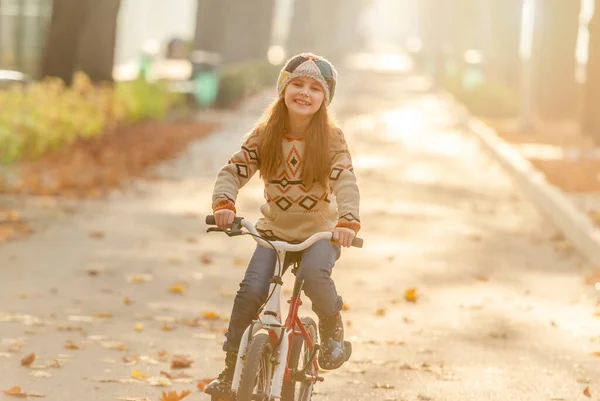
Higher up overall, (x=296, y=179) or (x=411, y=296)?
(x=296, y=179)

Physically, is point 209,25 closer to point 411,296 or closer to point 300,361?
point 411,296

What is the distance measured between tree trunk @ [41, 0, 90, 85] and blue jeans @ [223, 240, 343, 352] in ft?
54.6

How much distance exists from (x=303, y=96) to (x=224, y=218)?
0.68 m

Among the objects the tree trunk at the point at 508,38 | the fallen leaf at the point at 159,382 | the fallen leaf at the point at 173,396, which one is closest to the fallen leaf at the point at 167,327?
the fallen leaf at the point at 159,382

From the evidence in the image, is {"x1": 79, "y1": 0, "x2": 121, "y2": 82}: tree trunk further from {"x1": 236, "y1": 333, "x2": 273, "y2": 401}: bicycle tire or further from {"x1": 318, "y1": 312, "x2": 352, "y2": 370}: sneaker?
{"x1": 236, "y1": 333, "x2": 273, "y2": 401}: bicycle tire

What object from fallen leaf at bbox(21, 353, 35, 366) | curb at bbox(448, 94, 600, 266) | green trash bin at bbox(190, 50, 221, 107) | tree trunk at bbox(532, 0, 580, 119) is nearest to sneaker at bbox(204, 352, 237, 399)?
fallen leaf at bbox(21, 353, 35, 366)

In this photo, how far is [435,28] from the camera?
325 feet

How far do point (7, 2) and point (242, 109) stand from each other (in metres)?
9.31

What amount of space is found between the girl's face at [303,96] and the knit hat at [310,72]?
3cm

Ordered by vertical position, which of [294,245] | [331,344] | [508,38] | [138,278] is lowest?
[138,278]

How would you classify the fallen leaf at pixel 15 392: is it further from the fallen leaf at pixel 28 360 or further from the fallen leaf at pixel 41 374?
the fallen leaf at pixel 28 360

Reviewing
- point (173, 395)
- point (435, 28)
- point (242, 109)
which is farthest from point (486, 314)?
point (435, 28)

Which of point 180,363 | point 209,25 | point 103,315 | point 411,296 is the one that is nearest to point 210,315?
point 103,315

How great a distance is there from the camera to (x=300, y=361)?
5805mm
